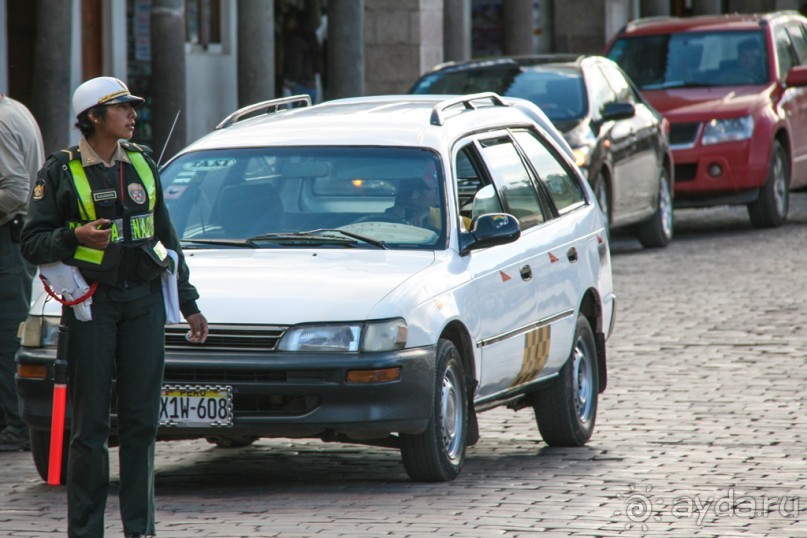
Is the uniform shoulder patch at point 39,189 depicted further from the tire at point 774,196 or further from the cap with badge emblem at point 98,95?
the tire at point 774,196

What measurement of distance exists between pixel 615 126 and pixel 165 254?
1127 centimetres

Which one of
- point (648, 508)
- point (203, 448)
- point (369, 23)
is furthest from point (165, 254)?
point (369, 23)

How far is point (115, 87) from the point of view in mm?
6398

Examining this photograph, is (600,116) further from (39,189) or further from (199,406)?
(39,189)

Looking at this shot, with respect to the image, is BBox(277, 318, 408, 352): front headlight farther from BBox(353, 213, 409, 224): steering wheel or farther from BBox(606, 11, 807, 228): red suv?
BBox(606, 11, 807, 228): red suv

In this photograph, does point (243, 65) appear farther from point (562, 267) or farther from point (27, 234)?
point (27, 234)

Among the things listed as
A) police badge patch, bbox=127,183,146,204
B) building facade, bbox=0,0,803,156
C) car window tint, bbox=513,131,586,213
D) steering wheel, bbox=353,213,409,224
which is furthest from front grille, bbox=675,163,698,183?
police badge patch, bbox=127,183,146,204

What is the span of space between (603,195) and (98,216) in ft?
36.6

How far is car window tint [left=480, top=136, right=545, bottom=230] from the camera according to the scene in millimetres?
8922

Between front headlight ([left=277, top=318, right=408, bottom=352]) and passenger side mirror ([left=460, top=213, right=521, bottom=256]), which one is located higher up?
passenger side mirror ([left=460, top=213, right=521, bottom=256])

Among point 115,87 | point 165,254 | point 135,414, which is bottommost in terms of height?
point 135,414

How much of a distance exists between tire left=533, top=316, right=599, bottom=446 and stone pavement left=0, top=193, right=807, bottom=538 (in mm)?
78

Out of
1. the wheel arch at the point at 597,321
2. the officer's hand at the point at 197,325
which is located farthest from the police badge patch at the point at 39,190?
the wheel arch at the point at 597,321

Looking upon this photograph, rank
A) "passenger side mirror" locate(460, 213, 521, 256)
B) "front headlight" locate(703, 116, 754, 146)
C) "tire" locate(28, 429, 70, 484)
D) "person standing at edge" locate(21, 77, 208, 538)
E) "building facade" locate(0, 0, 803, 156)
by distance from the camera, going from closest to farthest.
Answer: "person standing at edge" locate(21, 77, 208, 538) → "tire" locate(28, 429, 70, 484) → "passenger side mirror" locate(460, 213, 521, 256) → "building facade" locate(0, 0, 803, 156) → "front headlight" locate(703, 116, 754, 146)
